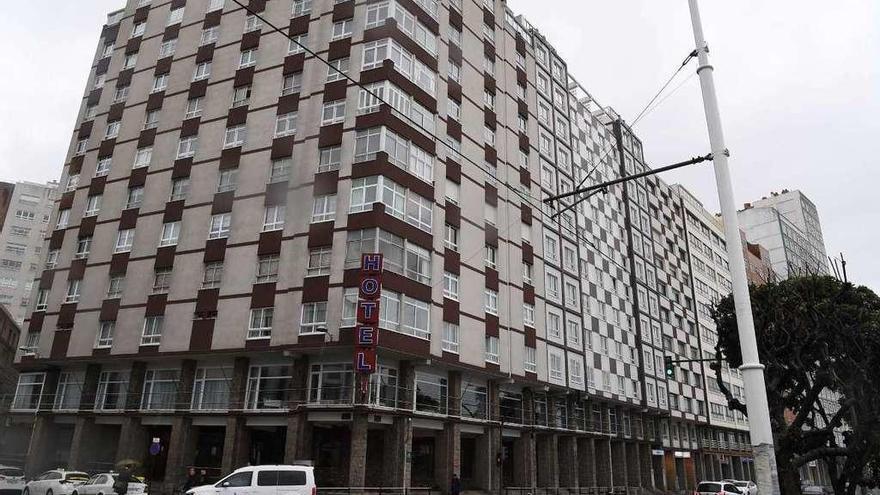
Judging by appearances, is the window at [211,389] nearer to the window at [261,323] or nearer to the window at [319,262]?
the window at [261,323]

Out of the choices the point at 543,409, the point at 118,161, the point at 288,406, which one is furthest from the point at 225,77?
the point at 543,409

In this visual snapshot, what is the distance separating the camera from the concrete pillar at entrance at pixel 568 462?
150 ft

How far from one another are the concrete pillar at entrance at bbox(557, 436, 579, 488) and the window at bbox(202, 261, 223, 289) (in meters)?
27.9

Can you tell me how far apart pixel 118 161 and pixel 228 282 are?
1644cm

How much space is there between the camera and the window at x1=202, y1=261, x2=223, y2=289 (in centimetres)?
3655

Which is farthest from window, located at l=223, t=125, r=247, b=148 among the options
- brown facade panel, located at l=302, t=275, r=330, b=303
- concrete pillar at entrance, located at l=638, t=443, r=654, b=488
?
concrete pillar at entrance, located at l=638, t=443, r=654, b=488

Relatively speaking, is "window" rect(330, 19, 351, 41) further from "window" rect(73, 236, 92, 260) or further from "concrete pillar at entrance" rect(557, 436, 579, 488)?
"concrete pillar at entrance" rect(557, 436, 579, 488)

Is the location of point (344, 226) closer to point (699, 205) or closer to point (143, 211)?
point (143, 211)

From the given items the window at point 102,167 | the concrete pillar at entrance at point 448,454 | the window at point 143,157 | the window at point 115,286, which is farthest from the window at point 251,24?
the concrete pillar at entrance at point 448,454

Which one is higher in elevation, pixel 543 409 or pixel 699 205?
pixel 699 205

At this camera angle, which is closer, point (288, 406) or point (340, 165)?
point (288, 406)

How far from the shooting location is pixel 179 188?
134 ft

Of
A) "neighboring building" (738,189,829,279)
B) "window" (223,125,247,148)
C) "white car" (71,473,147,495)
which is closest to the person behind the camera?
"white car" (71,473,147,495)

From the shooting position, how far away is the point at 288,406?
31.9m
